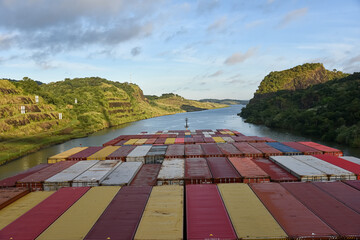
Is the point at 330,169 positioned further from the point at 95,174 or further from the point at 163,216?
the point at 95,174

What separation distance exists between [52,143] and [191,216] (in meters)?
72.7

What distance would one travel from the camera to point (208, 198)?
738 inches

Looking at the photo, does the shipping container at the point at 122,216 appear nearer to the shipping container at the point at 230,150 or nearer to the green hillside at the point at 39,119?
the shipping container at the point at 230,150

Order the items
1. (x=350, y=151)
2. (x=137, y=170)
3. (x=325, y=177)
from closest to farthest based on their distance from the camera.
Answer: (x=325, y=177)
(x=137, y=170)
(x=350, y=151)

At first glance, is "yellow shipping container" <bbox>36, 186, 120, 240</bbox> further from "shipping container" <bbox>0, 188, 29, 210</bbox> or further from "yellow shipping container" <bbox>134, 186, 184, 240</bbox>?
"shipping container" <bbox>0, 188, 29, 210</bbox>

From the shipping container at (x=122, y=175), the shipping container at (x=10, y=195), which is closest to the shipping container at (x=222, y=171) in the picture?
the shipping container at (x=122, y=175)

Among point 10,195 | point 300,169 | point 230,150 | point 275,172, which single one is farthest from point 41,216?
point 230,150

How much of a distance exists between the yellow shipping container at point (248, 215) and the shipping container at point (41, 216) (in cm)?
1282

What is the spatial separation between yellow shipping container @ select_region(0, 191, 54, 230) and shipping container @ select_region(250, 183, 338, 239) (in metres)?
19.0

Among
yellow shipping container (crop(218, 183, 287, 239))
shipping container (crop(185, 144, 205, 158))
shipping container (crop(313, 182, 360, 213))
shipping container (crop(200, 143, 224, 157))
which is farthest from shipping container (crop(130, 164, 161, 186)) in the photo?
shipping container (crop(313, 182, 360, 213))

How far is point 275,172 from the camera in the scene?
27156 millimetres

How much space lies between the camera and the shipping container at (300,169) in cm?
2427

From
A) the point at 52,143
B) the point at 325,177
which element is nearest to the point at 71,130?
the point at 52,143

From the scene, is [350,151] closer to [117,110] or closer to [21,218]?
[21,218]
